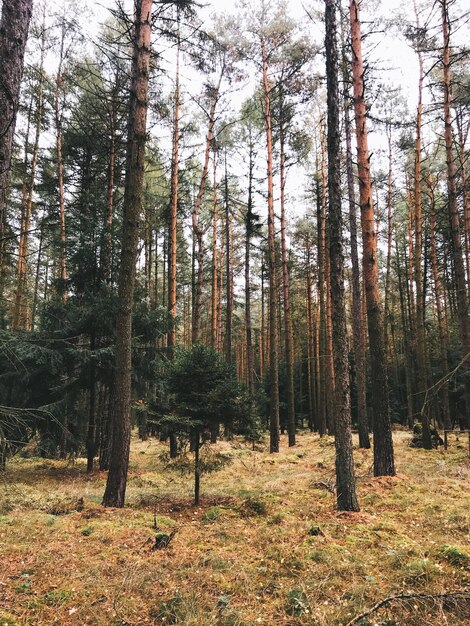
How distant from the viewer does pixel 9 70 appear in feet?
10.3

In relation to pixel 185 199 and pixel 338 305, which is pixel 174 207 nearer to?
pixel 185 199

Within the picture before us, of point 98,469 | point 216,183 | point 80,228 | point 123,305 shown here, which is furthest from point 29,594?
point 216,183

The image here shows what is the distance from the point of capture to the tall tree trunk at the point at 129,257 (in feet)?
21.8

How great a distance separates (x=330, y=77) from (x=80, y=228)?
26.2 ft

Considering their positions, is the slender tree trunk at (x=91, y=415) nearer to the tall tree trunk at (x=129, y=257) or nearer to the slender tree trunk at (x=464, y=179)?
the tall tree trunk at (x=129, y=257)

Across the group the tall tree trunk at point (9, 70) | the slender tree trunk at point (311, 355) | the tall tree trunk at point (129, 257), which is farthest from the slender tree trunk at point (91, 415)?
the slender tree trunk at point (311, 355)

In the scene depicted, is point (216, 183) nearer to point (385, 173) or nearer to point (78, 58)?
point (78, 58)

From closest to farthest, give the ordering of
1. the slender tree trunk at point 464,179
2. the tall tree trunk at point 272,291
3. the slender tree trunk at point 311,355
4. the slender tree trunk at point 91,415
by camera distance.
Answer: the slender tree trunk at point 91,415 → the slender tree trunk at point 464,179 → the tall tree trunk at point 272,291 → the slender tree trunk at point 311,355

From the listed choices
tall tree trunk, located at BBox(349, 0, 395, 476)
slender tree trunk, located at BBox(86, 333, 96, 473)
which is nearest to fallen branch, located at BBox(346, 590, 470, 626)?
tall tree trunk, located at BBox(349, 0, 395, 476)

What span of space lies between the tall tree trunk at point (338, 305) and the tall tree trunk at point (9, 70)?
5.07m

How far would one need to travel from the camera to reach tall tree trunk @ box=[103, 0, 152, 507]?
6.64m

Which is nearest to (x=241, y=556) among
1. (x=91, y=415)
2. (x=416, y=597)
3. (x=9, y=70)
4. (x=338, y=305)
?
(x=416, y=597)

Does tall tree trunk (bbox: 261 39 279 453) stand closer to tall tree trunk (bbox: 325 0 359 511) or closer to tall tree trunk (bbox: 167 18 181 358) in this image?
tall tree trunk (bbox: 167 18 181 358)

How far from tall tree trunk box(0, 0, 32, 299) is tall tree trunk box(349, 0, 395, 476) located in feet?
24.1
